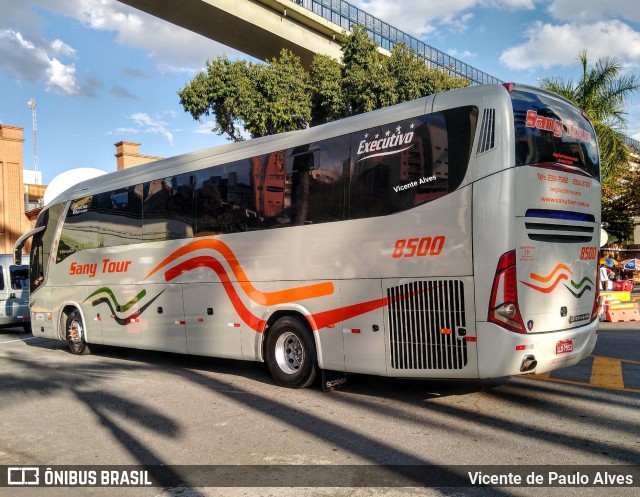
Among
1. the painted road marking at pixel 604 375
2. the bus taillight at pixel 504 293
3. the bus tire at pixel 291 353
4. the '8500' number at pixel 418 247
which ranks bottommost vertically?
the painted road marking at pixel 604 375

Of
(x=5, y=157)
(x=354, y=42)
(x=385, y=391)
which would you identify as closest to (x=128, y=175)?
(x=385, y=391)

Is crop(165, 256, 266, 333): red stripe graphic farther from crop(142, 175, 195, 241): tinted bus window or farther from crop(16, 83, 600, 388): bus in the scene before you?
crop(142, 175, 195, 241): tinted bus window

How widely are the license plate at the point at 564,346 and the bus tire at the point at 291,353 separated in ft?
10.2

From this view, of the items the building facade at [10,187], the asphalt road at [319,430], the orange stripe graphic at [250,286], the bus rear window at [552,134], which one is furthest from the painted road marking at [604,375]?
the building facade at [10,187]

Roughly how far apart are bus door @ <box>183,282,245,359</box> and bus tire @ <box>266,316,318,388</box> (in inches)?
28.6

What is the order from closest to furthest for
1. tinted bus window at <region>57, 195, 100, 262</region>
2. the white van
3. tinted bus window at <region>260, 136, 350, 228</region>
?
tinted bus window at <region>260, 136, 350, 228</region> → tinted bus window at <region>57, 195, 100, 262</region> → the white van

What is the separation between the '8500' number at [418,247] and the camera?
6.54m

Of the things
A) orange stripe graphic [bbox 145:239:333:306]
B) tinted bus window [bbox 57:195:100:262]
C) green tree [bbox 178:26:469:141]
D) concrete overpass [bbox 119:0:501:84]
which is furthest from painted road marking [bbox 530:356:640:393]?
concrete overpass [bbox 119:0:501:84]

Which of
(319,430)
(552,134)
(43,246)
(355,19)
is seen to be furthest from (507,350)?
(355,19)

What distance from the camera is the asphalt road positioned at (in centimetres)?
485

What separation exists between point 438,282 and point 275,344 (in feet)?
9.93

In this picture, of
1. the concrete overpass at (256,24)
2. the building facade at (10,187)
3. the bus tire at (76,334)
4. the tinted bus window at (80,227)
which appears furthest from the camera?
the building facade at (10,187)

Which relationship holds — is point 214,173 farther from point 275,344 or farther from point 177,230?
point 275,344

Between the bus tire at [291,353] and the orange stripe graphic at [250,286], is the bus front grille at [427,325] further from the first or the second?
the bus tire at [291,353]
